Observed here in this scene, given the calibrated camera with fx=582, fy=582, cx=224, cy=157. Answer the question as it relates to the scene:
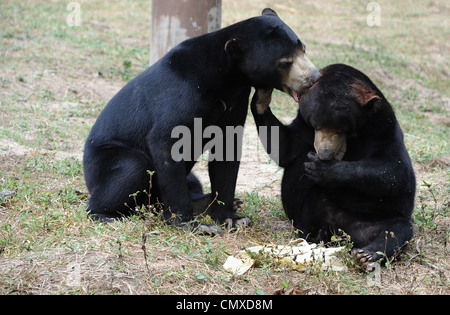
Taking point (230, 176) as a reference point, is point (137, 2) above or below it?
above

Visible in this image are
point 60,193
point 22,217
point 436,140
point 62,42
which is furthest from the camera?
point 62,42

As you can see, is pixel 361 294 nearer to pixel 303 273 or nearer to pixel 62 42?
pixel 303 273

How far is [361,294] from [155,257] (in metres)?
1.40

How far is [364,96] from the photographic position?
4.43 meters

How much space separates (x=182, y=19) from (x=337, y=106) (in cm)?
387

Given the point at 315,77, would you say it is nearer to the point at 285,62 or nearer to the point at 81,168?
the point at 285,62

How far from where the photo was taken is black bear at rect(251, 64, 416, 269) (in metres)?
4.38

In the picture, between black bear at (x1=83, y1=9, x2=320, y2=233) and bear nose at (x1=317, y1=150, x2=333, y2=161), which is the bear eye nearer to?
black bear at (x1=83, y1=9, x2=320, y2=233)

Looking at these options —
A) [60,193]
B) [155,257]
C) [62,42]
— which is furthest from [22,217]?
[62,42]

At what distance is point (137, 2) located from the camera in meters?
15.4

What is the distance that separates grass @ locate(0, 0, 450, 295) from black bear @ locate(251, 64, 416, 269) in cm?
27

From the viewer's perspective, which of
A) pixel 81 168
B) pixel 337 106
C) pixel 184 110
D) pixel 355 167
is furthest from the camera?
pixel 81 168

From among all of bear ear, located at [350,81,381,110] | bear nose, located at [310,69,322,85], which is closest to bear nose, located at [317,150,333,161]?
bear ear, located at [350,81,381,110]

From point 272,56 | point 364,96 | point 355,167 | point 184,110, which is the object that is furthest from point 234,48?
point 355,167
